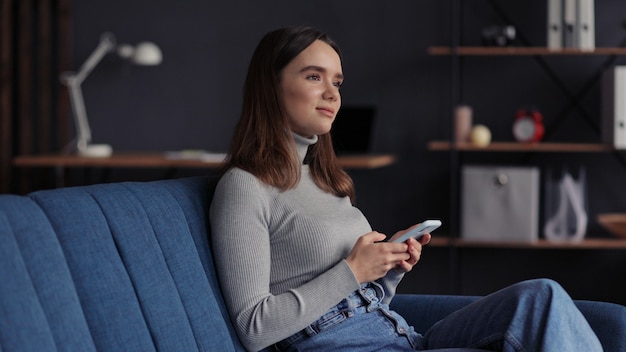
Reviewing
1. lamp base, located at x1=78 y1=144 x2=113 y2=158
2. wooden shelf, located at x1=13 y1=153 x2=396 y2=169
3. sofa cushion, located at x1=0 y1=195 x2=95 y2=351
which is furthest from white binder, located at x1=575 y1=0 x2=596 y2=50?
sofa cushion, located at x1=0 y1=195 x2=95 y2=351

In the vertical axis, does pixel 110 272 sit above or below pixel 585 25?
below

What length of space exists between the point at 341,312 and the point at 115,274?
0.56 metres

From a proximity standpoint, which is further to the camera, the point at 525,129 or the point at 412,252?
the point at 525,129

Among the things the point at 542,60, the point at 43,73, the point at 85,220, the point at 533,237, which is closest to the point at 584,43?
the point at 542,60

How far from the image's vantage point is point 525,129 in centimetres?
464

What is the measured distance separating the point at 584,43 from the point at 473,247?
47.8 inches

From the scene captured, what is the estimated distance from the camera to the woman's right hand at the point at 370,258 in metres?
1.94

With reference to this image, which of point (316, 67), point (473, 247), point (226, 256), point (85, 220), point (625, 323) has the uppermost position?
point (316, 67)

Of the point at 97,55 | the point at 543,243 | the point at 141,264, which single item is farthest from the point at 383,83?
the point at 141,264

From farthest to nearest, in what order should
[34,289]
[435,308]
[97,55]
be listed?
[97,55]
[435,308]
[34,289]

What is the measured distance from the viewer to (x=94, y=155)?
184 inches

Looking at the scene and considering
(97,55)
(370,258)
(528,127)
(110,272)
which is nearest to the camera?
(110,272)

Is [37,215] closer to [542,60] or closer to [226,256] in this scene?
[226,256]

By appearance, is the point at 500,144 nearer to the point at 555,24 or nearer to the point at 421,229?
the point at 555,24
